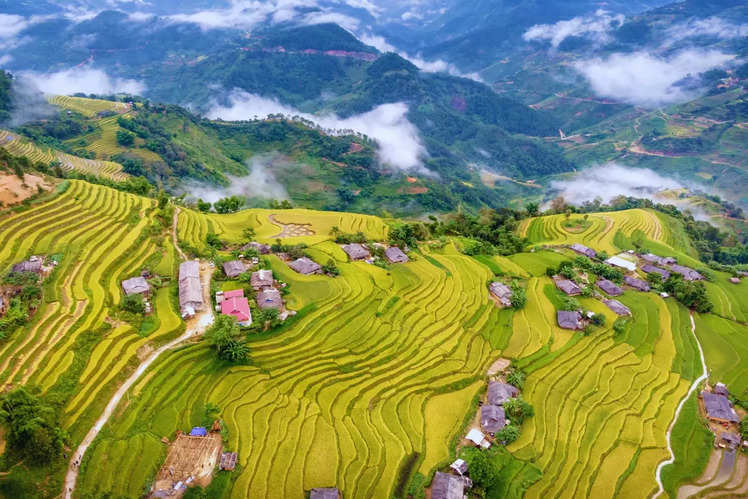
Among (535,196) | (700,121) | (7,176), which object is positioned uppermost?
(7,176)

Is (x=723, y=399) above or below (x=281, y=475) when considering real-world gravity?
below

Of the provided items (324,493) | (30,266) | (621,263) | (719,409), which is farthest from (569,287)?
(30,266)

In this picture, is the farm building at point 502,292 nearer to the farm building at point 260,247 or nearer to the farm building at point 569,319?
the farm building at point 569,319

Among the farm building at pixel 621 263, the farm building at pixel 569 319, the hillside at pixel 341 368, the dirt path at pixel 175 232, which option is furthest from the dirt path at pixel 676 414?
the dirt path at pixel 175 232

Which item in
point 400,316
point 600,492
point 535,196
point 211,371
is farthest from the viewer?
point 535,196

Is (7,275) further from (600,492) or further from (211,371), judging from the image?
(600,492)

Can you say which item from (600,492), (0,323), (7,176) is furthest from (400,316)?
(7,176)
